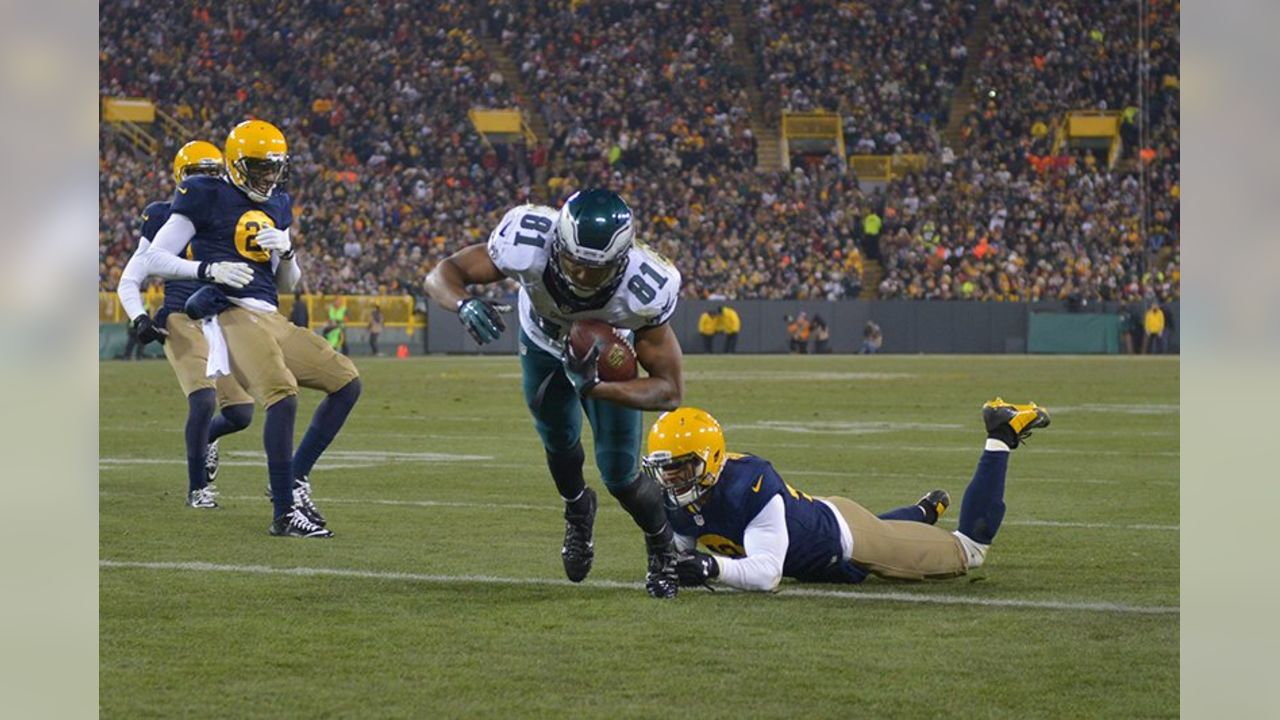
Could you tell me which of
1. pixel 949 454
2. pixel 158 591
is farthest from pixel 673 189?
pixel 158 591

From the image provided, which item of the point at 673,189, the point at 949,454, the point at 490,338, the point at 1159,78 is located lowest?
the point at 949,454

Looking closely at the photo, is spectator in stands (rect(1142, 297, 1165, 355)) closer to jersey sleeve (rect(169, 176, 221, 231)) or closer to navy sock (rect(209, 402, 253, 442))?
navy sock (rect(209, 402, 253, 442))

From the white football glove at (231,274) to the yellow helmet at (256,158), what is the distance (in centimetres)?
40

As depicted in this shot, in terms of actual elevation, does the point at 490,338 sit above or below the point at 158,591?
above

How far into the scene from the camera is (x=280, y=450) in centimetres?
623

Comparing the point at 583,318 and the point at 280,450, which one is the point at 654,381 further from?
the point at 280,450

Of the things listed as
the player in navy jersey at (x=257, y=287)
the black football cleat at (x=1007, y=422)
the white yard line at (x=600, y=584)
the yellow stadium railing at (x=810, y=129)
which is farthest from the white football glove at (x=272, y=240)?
the yellow stadium railing at (x=810, y=129)

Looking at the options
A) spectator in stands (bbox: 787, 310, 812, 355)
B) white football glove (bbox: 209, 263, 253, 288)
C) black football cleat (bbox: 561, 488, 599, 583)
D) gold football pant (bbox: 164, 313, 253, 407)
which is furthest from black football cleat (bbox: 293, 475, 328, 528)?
spectator in stands (bbox: 787, 310, 812, 355)

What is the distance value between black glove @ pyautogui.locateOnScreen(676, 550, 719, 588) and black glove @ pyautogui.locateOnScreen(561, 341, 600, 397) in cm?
64

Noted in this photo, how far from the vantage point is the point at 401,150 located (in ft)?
102

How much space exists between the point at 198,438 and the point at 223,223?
1065 millimetres
